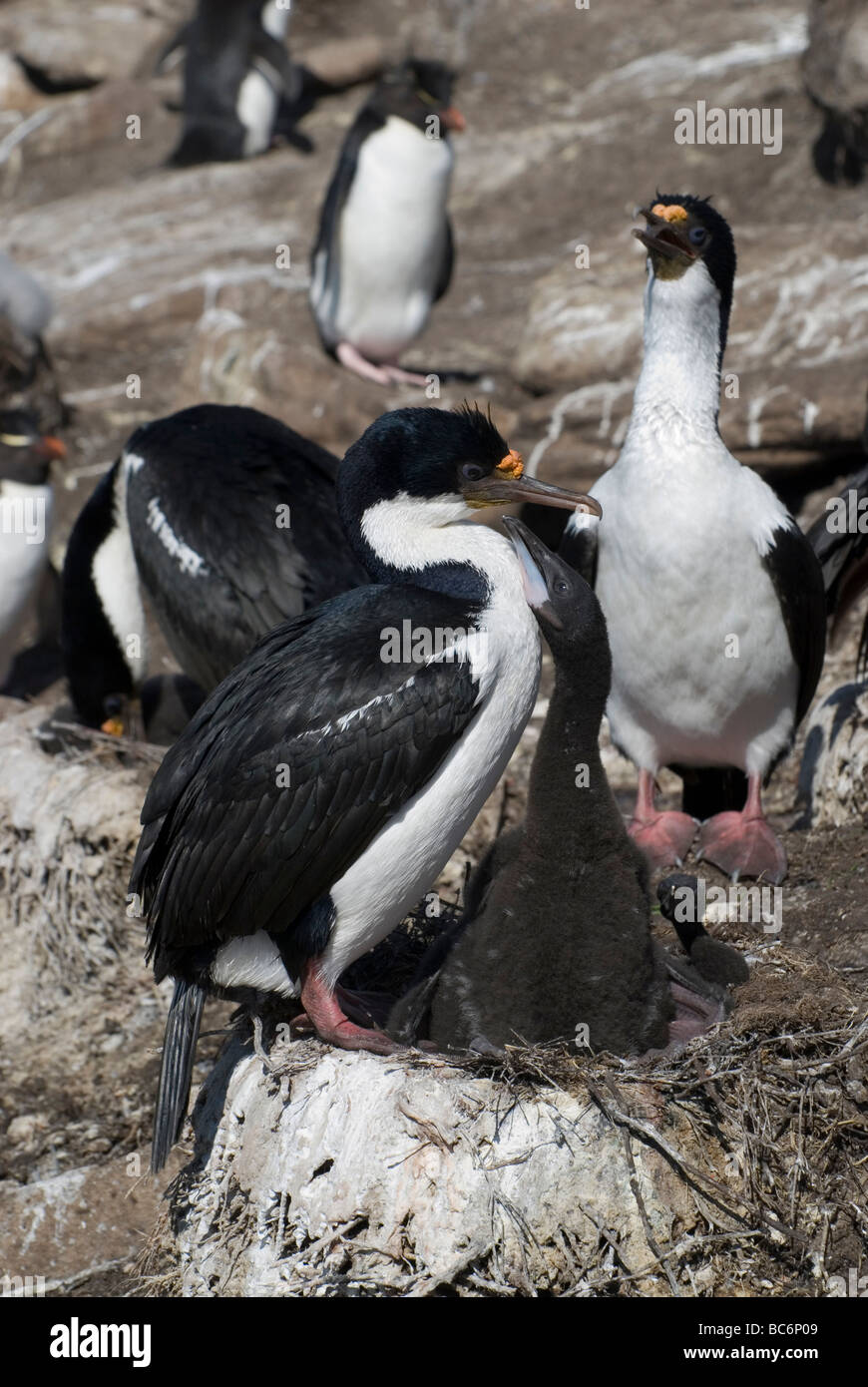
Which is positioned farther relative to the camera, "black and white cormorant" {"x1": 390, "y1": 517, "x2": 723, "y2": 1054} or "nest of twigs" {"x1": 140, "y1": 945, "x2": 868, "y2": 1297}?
"black and white cormorant" {"x1": 390, "y1": 517, "x2": 723, "y2": 1054}

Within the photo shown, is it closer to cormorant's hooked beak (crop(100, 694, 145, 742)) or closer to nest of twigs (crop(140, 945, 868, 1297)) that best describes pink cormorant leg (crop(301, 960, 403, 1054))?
nest of twigs (crop(140, 945, 868, 1297))

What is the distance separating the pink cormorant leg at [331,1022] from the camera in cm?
410

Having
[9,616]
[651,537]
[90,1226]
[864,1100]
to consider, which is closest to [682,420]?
[651,537]

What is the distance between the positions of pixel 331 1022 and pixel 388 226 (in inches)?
288

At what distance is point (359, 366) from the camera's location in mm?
10086

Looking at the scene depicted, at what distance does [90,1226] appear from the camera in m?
5.25

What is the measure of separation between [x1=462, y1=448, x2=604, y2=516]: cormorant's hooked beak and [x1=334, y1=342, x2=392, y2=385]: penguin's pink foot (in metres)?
5.84

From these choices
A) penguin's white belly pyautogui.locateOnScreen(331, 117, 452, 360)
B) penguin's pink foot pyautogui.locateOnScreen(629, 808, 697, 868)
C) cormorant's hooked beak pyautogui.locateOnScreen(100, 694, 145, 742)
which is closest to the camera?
penguin's pink foot pyautogui.locateOnScreen(629, 808, 697, 868)

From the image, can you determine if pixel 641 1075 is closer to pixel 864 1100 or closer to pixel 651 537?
pixel 864 1100

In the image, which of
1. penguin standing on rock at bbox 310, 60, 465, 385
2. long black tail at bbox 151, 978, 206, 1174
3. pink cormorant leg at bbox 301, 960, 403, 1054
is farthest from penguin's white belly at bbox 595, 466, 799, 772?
penguin standing on rock at bbox 310, 60, 465, 385

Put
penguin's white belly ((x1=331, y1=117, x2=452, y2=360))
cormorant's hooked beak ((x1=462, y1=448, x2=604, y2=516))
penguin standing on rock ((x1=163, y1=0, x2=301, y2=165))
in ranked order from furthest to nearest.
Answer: penguin standing on rock ((x1=163, y1=0, x2=301, y2=165)) < penguin's white belly ((x1=331, y1=117, x2=452, y2=360)) < cormorant's hooked beak ((x1=462, y1=448, x2=604, y2=516))

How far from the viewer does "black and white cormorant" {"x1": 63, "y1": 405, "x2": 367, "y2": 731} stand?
5.78 meters

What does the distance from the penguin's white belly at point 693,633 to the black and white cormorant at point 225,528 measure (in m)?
0.98

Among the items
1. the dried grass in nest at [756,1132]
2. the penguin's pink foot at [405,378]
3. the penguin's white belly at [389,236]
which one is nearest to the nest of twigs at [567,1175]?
the dried grass in nest at [756,1132]
